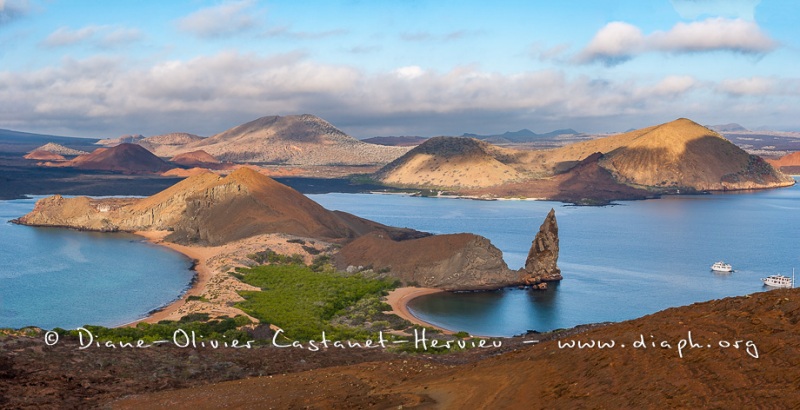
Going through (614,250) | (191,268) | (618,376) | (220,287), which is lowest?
(614,250)

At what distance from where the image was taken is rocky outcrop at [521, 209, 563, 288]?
6550 cm

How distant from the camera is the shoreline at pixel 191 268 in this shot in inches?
1868

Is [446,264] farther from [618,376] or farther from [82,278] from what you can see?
[618,376]

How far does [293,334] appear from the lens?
132 ft

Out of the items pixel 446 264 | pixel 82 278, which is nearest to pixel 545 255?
pixel 446 264

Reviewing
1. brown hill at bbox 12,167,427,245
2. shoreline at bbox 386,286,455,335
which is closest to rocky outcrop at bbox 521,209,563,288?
shoreline at bbox 386,286,455,335

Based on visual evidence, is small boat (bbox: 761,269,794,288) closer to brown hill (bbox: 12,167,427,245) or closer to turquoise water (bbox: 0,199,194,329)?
brown hill (bbox: 12,167,427,245)

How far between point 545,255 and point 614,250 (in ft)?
85.8

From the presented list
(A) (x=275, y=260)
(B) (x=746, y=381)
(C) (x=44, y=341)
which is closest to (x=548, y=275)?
(A) (x=275, y=260)

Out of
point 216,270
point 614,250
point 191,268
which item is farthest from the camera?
point 614,250

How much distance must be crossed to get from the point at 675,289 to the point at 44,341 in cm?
5386

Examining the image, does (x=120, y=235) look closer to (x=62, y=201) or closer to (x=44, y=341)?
(x=62, y=201)

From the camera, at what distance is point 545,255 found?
6644 cm

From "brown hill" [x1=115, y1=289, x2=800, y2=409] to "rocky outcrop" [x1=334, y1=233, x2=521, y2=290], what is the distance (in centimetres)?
4000
